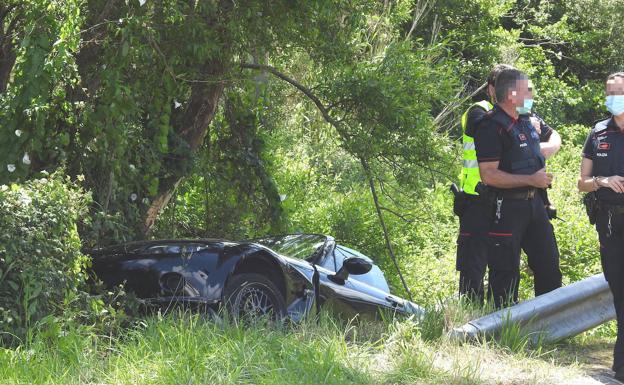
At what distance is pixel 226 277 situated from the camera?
611 centimetres

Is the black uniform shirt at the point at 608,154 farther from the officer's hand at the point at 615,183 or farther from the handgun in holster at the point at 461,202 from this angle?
the handgun in holster at the point at 461,202

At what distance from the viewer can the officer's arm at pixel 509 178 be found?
6.62 m

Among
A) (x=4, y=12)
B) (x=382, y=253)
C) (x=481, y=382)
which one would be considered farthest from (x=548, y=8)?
(x=481, y=382)

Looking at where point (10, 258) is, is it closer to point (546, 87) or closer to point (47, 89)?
point (47, 89)

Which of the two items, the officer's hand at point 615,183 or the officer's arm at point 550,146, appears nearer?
the officer's hand at point 615,183

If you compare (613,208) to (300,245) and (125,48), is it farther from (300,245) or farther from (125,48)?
(125,48)

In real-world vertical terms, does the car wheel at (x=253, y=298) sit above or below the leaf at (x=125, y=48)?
below

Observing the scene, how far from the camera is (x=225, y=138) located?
445 inches

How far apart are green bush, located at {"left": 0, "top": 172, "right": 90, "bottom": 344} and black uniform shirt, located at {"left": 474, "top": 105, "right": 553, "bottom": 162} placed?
289 centimetres

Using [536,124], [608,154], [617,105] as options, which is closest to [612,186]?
[608,154]

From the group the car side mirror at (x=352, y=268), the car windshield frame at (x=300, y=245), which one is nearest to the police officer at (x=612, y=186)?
the car side mirror at (x=352, y=268)

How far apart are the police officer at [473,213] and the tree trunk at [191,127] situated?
3189 millimetres

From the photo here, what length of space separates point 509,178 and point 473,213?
634 millimetres

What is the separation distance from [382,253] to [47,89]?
24.4 ft
